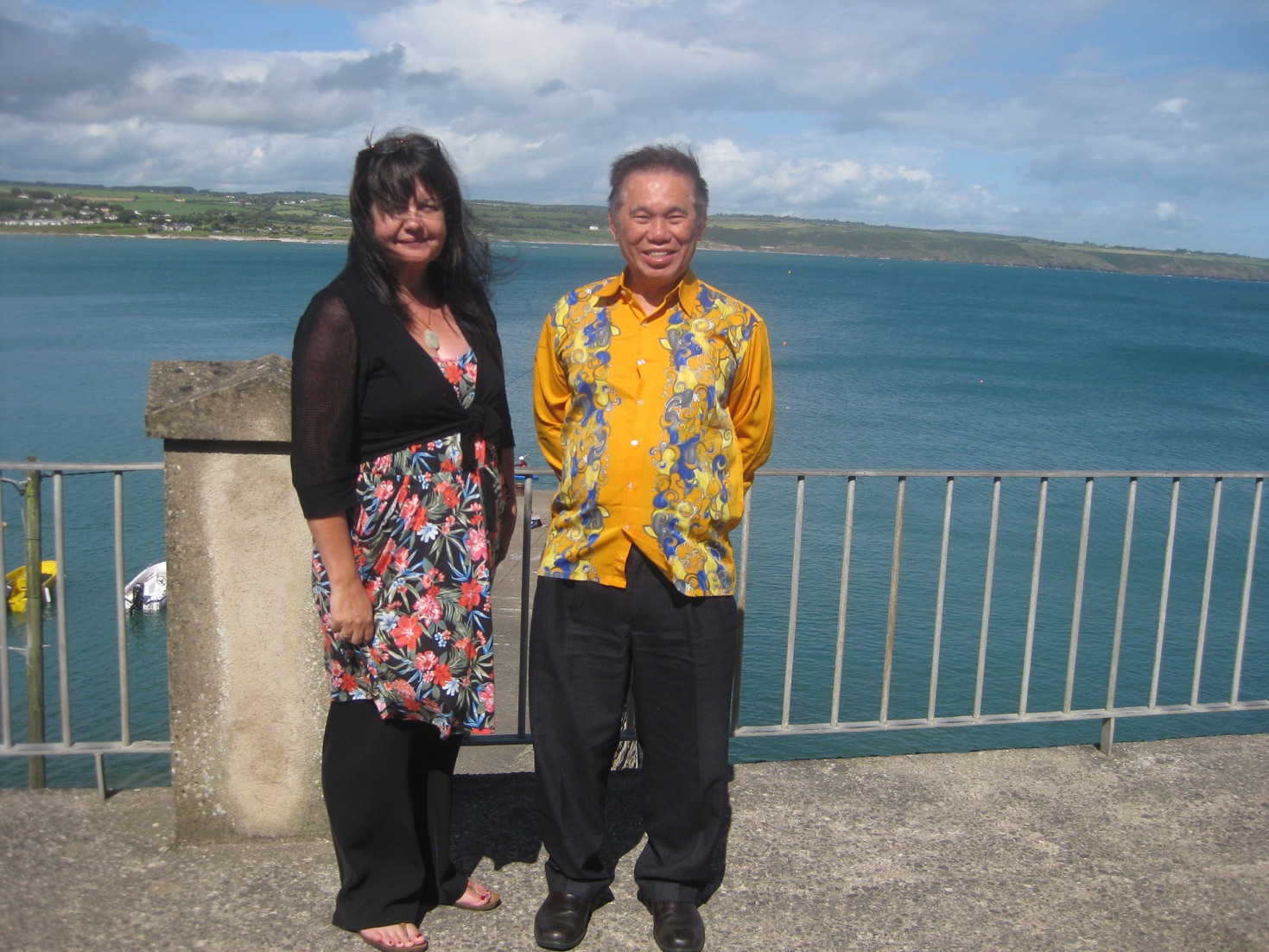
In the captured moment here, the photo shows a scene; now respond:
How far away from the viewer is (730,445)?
3.00 meters

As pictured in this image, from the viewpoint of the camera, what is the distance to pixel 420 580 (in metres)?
2.84

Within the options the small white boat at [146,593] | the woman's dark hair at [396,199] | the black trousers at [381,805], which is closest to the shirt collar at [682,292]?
the woman's dark hair at [396,199]

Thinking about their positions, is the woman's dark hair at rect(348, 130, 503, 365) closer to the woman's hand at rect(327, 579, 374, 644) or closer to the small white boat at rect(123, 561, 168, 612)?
the woman's hand at rect(327, 579, 374, 644)

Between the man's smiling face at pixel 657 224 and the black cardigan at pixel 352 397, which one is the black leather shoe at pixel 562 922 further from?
the man's smiling face at pixel 657 224

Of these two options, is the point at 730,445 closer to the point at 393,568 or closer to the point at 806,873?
the point at 393,568

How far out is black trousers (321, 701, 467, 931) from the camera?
2.95 meters

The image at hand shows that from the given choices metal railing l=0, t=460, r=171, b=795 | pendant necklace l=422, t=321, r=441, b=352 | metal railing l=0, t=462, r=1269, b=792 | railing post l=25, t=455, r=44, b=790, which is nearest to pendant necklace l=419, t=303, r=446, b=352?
pendant necklace l=422, t=321, r=441, b=352

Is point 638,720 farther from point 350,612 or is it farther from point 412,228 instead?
point 412,228

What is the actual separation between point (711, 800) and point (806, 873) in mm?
533

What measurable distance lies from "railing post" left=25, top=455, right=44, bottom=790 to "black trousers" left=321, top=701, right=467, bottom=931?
185cm

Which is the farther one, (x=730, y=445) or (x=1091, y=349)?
(x=1091, y=349)

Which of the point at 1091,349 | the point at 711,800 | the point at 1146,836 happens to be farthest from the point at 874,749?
the point at 1091,349

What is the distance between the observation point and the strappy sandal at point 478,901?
3.17 metres

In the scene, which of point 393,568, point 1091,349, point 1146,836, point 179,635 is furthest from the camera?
point 1091,349
